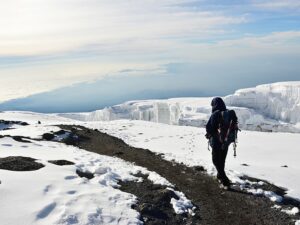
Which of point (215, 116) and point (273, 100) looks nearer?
point (215, 116)

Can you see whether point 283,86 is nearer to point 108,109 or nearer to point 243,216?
point 108,109

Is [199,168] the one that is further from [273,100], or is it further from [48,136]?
[273,100]

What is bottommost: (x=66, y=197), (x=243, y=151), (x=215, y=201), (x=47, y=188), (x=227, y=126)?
(x=243, y=151)

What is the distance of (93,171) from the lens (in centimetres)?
1664

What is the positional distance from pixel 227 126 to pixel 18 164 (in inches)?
324

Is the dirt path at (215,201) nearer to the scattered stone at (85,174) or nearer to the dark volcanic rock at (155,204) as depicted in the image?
the dark volcanic rock at (155,204)

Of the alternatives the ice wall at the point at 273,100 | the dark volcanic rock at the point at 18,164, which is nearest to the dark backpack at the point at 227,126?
the dark volcanic rock at the point at 18,164

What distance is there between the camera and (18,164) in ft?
52.9

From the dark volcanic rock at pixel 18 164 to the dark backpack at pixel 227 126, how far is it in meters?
7.15

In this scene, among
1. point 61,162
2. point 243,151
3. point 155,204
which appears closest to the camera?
point 155,204

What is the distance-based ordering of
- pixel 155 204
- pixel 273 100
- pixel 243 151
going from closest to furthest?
pixel 155 204, pixel 243 151, pixel 273 100

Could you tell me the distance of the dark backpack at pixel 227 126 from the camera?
1549 centimetres

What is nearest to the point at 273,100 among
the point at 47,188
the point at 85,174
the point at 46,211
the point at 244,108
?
the point at 244,108

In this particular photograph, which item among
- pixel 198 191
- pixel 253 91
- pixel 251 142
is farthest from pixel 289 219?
pixel 253 91
